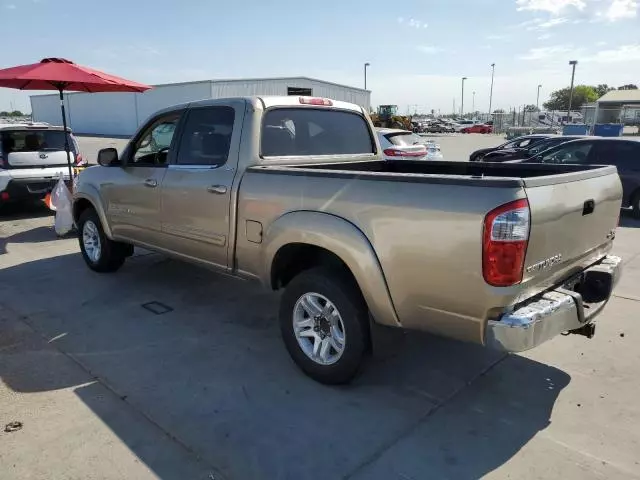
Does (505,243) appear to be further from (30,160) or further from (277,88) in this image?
(277,88)

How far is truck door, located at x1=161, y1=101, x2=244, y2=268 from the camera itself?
13.5ft

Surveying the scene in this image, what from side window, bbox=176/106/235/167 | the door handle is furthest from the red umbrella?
the door handle

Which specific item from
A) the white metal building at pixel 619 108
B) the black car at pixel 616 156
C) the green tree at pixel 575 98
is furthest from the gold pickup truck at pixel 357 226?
the green tree at pixel 575 98

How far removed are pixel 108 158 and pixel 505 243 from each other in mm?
4381

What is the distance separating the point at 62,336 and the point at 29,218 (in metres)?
6.32

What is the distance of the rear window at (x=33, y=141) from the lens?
900cm

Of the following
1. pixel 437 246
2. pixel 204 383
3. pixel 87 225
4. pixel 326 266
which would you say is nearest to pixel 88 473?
pixel 204 383

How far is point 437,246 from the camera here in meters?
2.78

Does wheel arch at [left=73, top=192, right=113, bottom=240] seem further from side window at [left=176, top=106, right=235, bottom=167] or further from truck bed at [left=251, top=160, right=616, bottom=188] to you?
truck bed at [left=251, top=160, right=616, bottom=188]

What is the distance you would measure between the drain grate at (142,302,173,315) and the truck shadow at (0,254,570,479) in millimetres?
29

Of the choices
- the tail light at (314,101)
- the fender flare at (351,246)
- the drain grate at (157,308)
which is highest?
the tail light at (314,101)

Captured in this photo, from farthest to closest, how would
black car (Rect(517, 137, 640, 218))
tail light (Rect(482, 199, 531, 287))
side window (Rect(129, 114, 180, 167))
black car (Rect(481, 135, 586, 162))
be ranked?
black car (Rect(481, 135, 586, 162)) → black car (Rect(517, 137, 640, 218)) → side window (Rect(129, 114, 180, 167)) → tail light (Rect(482, 199, 531, 287))

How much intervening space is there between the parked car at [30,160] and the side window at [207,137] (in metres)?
5.76

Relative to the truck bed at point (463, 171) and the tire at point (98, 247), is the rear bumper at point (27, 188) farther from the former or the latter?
the truck bed at point (463, 171)
